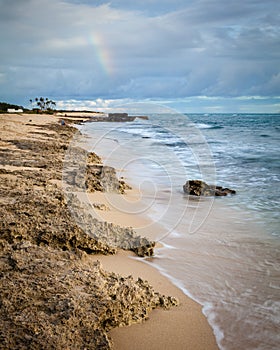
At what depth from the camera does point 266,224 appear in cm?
609

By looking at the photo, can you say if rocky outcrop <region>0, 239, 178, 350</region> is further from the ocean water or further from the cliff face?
the ocean water

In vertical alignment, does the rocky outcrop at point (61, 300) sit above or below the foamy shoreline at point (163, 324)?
above

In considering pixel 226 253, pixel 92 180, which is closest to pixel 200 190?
pixel 92 180

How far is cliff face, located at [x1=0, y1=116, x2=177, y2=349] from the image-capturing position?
210 centimetres

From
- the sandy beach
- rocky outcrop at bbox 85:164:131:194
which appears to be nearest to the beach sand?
the sandy beach

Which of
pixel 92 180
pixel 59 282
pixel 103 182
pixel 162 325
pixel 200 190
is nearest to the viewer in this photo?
pixel 59 282

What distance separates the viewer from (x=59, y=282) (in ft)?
8.20

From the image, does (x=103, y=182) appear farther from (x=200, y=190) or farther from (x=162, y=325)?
(x=162, y=325)

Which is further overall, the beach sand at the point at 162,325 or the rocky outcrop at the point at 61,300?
the beach sand at the point at 162,325

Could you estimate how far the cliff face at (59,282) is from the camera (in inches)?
82.9

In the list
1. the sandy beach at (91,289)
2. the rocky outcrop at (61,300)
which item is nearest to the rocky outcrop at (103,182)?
the sandy beach at (91,289)

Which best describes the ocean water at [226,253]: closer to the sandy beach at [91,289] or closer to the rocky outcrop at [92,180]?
the sandy beach at [91,289]

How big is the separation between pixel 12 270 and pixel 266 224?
4.72 metres

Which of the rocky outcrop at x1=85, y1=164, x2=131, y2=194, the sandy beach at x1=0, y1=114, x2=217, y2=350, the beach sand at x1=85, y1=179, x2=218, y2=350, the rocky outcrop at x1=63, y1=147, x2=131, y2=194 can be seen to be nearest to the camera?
the sandy beach at x1=0, y1=114, x2=217, y2=350
